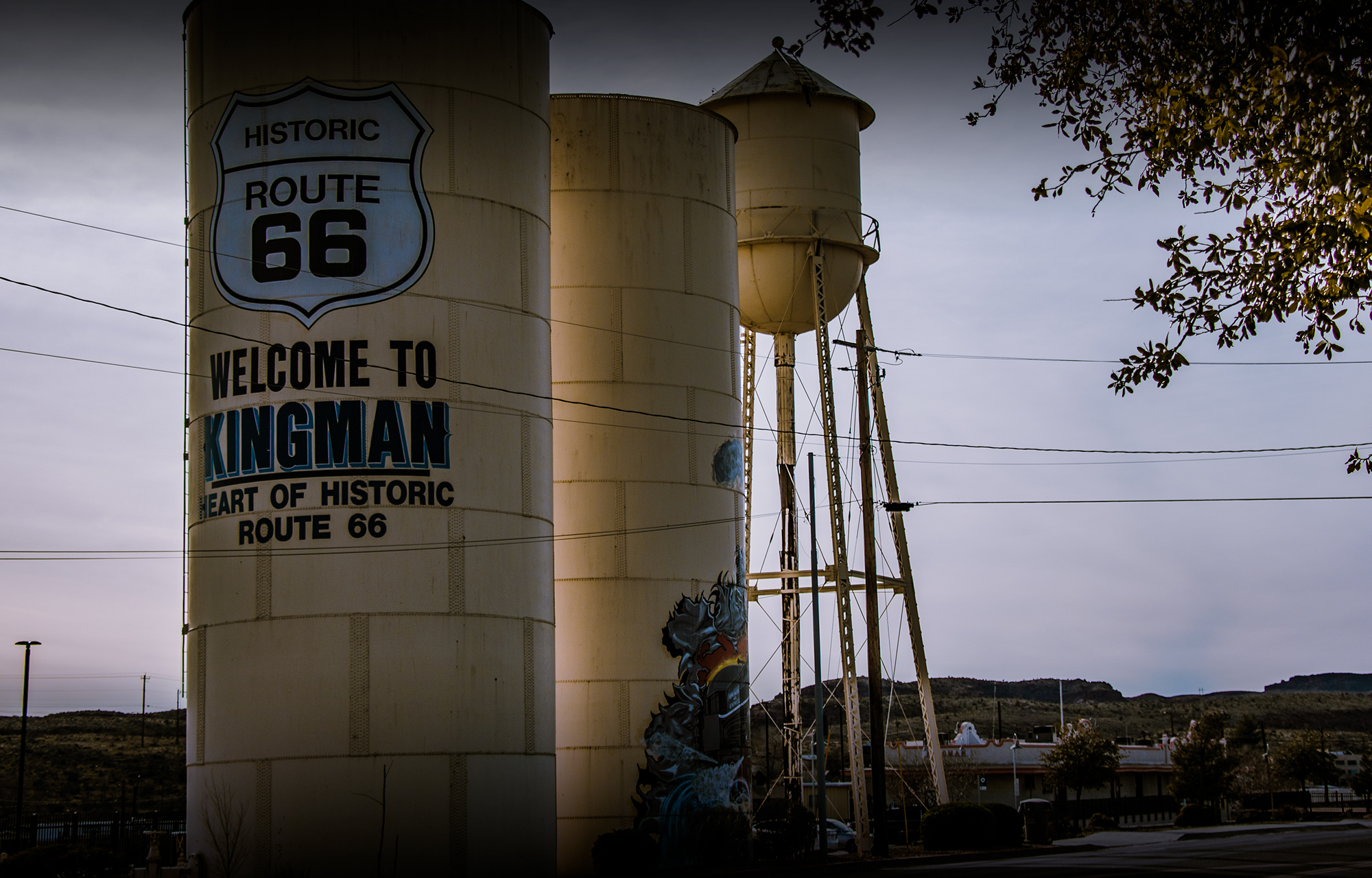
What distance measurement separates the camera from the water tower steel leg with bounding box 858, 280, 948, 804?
142 ft

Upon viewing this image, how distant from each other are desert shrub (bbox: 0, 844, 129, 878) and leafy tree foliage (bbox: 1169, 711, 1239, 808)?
189ft

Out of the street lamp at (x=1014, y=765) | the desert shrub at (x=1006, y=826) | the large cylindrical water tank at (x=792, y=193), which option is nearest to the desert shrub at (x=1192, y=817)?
the street lamp at (x=1014, y=765)

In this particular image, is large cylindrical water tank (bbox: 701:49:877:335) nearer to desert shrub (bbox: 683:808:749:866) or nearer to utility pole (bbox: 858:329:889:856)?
utility pole (bbox: 858:329:889:856)

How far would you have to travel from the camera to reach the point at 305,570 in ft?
81.4

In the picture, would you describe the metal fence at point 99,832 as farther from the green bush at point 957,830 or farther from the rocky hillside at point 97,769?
the green bush at point 957,830

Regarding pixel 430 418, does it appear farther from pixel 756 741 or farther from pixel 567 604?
pixel 756 741

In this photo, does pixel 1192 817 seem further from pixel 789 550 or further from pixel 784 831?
pixel 784 831

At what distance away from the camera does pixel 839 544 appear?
133ft

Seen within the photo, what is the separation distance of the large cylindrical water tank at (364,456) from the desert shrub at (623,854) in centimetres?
333

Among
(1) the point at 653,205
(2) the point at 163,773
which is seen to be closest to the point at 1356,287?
(1) the point at 653,205

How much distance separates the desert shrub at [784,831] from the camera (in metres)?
35.4

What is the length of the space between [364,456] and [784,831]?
54.0 feet

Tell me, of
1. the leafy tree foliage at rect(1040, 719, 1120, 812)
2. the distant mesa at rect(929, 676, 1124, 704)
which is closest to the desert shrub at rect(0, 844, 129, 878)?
the leafy tree foliage at rect(1040, 719, 1120, 812)

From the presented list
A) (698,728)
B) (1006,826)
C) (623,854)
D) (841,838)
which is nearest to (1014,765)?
(1006,826)
